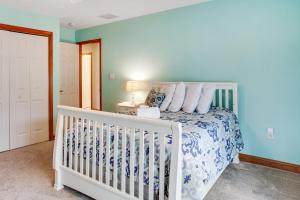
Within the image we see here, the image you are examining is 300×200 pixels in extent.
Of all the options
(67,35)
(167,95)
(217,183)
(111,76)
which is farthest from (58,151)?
(67,35)

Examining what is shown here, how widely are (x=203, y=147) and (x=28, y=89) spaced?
10.3 feet

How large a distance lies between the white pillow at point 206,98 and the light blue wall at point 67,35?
11.2 ft

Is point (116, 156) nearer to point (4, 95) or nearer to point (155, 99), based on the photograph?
point (155, 99)

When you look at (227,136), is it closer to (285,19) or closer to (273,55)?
(273,55)

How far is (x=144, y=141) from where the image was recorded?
1.68m

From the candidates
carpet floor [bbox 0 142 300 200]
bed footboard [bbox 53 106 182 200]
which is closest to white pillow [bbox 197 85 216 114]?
carpet floor [bbox 0 142 300 200]

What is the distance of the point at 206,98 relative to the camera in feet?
9.21

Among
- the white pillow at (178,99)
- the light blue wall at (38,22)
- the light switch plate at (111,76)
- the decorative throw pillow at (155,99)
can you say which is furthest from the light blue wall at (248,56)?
the light blue wall at (38,22)

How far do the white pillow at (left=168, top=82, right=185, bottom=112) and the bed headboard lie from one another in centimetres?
43

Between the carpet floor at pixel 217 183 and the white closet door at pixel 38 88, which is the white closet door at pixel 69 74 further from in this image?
the carpet floor at pixel 217 183

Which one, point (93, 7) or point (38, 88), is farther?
point (38, 88)

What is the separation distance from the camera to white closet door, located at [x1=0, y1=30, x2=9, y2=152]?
10.8ft

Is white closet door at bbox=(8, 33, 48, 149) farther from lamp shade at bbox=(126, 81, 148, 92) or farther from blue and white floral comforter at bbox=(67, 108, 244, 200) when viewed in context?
blue and white floral comforter at bbox=(67, 108, 244, 200)

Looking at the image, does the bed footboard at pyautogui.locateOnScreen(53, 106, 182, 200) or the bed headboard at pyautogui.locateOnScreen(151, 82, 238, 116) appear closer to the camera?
the bed footboard at pyautogui.locateOnScreen(53, 106, 182, 200)
